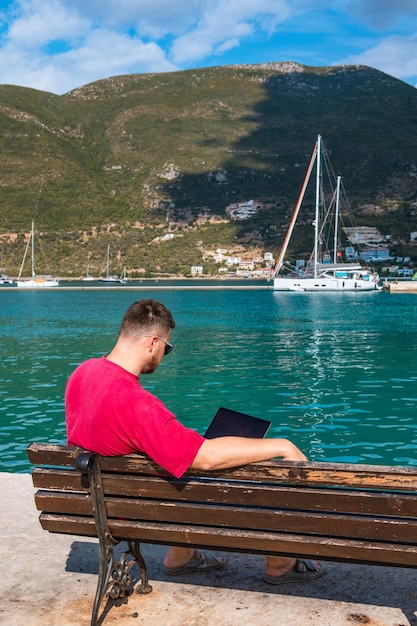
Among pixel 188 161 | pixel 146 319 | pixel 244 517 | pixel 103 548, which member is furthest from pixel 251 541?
pixel 188 161

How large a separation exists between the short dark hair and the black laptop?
68 cm

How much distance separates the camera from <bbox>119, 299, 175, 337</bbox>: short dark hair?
3287 millimetres

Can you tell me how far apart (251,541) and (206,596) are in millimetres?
719

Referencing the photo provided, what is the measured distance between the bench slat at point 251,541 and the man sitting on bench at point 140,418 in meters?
0.33

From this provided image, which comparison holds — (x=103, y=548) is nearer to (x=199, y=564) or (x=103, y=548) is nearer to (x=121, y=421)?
(x=121, y=421)

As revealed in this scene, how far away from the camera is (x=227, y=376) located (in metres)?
16.6

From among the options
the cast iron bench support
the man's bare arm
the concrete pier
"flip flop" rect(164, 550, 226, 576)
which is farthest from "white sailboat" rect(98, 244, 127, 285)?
the man's bare arm

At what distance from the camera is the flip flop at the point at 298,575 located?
3.75 m

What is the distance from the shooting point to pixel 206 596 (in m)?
3.65

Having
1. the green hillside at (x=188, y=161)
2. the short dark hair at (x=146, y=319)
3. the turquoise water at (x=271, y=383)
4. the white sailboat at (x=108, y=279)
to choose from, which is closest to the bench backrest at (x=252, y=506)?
the short dark hair at (x=146, y=319)

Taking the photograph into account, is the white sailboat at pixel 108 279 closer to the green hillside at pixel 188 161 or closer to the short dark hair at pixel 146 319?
the green hillside at pixel 188 161

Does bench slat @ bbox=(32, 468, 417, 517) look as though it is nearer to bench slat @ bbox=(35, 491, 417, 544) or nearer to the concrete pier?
bench slat @ bbox=(35, 491, 417, 544)

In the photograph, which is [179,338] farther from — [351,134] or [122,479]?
[351,134]

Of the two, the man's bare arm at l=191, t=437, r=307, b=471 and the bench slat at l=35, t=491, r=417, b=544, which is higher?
the man's bare arm at l=191, t=437, r=307, b=471
